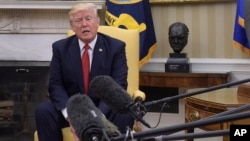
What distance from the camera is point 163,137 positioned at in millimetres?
597

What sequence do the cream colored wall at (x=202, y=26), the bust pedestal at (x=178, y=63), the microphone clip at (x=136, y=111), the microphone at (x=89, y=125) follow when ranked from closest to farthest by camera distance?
the microphone at (x=89, y=125)
the microphone clip at (x=136, y=111)
the bust pedestal at (x=178, y=63)
the cream colored wall at (x=202, y=26)

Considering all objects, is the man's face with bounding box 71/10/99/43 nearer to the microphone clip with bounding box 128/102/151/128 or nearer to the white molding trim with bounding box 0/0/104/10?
the microphone clip with bounding box 128/102/151/128

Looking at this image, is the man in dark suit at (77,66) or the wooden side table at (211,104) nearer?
the wooden side table at (211,104)

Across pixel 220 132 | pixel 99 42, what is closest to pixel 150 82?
pixel 99 42

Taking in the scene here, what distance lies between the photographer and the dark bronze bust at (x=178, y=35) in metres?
2.85

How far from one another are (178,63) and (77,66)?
106cm

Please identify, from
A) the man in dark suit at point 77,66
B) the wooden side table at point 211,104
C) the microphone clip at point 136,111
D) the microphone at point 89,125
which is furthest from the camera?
the man in dark suit at point 77,66

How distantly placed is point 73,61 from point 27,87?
61.8 inches

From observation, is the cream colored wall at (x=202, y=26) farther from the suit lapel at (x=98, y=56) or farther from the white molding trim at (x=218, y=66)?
the suit lapel at (x=98, y=56)

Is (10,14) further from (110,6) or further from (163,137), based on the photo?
(163,137)

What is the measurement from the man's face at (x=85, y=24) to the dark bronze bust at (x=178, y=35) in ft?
3.23

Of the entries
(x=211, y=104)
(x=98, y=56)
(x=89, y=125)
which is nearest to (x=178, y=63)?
(x=98, y=56)

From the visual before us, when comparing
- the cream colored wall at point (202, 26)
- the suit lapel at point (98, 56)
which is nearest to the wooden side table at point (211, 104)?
the suit lapel at point (98, 56)

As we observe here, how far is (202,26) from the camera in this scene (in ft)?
10.1
